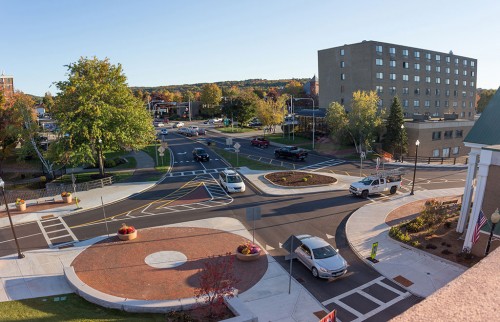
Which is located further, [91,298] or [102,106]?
[102,106]

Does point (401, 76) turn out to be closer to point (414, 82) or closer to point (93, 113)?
point (414, 82)

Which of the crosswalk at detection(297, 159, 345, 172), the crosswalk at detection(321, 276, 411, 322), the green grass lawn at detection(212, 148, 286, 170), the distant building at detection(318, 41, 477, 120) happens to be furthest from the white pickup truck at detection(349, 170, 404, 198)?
the distant building at detection(318, 41, 477, 120)

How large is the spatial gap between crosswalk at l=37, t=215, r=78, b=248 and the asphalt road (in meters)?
0.37

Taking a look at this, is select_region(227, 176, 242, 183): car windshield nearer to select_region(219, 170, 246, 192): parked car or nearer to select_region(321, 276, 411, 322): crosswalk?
select_region(219, 170, 246, 192): parked car

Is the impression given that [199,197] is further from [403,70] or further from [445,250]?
[403,70]

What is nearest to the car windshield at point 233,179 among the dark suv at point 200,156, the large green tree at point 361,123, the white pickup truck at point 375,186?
the white pickup truck at point 375,186

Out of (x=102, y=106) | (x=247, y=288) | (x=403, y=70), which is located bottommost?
(x=247, y=288)

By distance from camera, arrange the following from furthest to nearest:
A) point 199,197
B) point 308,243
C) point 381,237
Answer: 1. point 199,197
2. point 381,237
3. point 308,243

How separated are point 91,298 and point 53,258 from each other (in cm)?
585

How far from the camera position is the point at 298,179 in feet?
114

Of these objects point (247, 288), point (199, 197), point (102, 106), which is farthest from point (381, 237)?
point (102, 106)

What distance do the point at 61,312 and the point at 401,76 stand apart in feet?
229

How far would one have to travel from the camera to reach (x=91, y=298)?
Result: 1484cm

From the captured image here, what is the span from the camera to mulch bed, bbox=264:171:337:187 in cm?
3359
